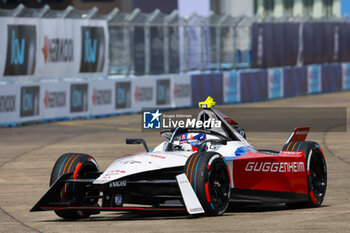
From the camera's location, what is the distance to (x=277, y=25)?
35.9 metres

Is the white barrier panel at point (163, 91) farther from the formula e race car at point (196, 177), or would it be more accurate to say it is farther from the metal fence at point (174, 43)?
the formula e race car at point (196, 177)

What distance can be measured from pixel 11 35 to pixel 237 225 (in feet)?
51.9

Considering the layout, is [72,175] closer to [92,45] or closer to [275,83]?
[92,45]

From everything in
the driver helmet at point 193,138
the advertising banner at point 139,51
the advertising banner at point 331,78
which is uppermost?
the advertising banner at point 139,51

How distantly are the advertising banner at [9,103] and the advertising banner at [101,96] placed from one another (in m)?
2.99

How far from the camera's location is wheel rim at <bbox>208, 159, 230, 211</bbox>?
30.5 ft

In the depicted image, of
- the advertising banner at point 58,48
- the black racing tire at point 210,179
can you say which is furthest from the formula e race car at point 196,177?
the advertising banner at point 58,48

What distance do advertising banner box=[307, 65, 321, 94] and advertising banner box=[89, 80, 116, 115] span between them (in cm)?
1246

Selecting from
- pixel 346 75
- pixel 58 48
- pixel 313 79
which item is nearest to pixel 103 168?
pixel 58 48

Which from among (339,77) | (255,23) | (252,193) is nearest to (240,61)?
(255,23)

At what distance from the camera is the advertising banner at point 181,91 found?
29.5 m

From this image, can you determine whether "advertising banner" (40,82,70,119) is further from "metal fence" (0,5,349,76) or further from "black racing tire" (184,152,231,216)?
"black racing tire" (184,152,231,216)

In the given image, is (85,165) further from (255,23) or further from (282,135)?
(255,23)

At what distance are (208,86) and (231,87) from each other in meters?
1.45
